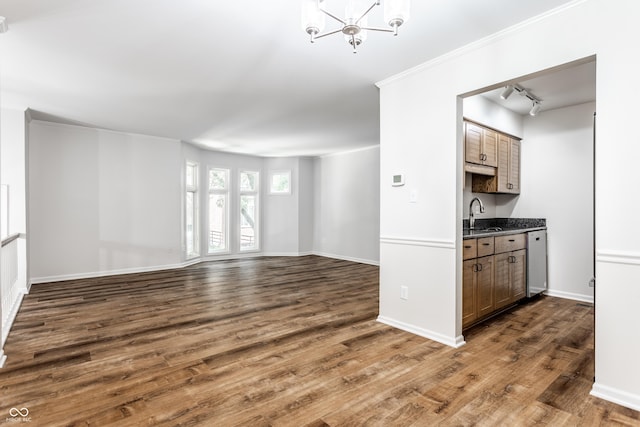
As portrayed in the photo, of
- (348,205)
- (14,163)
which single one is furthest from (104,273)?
(348,205)

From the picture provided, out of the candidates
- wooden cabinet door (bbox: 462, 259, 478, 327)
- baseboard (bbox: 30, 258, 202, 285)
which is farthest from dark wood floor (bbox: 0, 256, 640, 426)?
baseboard (bbox: 30, 258, 202, 285)

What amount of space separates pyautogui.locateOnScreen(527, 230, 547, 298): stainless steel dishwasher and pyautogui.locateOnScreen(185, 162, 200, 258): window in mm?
6020

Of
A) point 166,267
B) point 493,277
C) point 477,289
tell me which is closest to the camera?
point 477,289

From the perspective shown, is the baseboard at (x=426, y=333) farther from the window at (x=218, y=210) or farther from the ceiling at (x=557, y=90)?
the window at (x=218, y=210)

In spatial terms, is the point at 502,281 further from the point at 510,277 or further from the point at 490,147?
the point at 490,147

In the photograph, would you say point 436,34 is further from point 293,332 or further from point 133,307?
point 133,307

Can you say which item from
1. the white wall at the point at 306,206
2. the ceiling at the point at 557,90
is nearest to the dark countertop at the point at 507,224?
the ceiling at the point at 557,90

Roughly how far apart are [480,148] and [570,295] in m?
2.24

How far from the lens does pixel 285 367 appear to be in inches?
97.8

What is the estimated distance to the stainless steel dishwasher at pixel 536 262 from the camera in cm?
416

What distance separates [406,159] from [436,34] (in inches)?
42.1

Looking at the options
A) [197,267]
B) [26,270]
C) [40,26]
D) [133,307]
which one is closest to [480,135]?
[40,26]

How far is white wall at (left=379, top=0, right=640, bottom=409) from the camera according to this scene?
78.6 inches

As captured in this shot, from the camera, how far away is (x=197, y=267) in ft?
22.2
